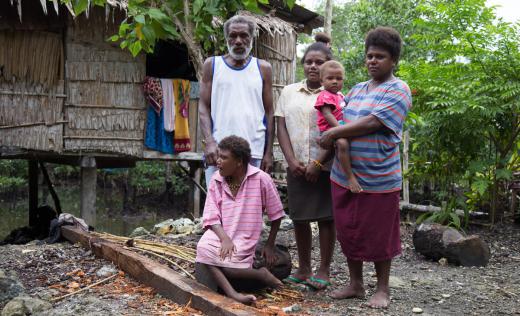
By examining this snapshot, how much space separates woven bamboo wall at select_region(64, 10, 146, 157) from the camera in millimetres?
8922

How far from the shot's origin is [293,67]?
410 inches

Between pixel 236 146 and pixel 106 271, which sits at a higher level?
pixel 236 146

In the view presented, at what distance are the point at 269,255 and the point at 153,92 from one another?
591cm

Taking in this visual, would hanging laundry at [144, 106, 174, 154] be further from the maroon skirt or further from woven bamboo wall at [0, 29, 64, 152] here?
the maroon skirt

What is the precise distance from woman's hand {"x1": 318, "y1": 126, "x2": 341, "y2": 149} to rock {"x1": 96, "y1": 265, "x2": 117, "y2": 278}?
6.54ft

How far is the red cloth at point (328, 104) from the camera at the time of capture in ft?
11.9

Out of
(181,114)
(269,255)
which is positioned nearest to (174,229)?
(181,114)

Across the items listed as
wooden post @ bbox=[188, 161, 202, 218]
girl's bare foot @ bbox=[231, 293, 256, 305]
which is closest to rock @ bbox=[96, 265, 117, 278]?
girl's bare foot @ bbox=[231, 293, 256, 305]

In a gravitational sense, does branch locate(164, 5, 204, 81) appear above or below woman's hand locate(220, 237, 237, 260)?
above

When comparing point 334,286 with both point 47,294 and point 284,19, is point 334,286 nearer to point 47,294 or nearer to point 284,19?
point 47,294

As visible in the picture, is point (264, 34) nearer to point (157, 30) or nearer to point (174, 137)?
point (174, 137)

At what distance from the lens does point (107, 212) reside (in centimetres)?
1795

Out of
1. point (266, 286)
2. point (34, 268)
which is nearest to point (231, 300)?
point (266, 286)

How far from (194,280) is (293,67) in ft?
23.5
